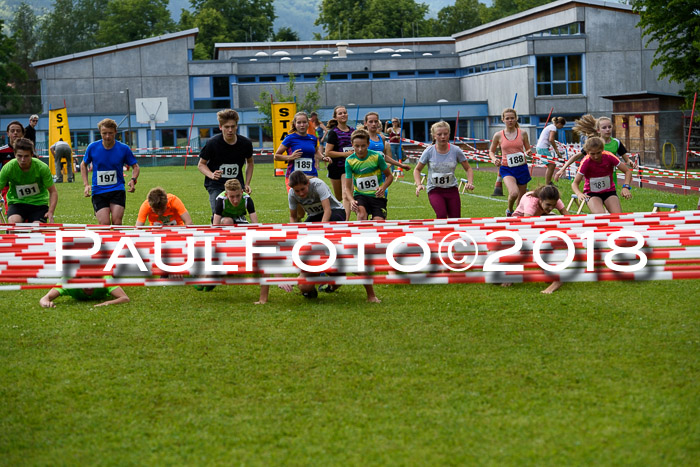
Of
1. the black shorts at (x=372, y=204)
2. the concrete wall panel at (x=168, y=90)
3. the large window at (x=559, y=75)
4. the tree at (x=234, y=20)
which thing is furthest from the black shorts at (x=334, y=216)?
the tree at (x=234, y=20)

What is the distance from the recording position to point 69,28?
115 meters

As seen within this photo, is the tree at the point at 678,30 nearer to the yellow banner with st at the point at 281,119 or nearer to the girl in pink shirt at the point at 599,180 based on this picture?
the yellow banner with st at the point at 281,119

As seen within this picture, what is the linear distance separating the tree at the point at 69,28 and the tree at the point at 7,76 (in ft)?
92.2

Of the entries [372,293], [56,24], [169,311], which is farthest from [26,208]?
[56,24]

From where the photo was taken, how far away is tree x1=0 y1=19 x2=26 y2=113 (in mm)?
75688

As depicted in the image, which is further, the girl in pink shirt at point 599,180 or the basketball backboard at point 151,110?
the basketball backboard at point 151,110

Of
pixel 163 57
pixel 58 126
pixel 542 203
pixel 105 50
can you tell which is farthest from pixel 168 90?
pixel 542 203

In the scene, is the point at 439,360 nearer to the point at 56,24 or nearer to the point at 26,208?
the point at 26,208

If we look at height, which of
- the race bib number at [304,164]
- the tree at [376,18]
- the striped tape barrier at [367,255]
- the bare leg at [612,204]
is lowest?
the striped tape barrier at [367,255]

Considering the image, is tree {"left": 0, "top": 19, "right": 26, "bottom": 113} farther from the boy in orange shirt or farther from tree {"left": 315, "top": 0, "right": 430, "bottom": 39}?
the boy in orange shirt

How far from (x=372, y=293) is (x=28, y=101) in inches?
3272

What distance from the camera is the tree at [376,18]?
92938mm

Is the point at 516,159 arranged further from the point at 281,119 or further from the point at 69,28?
the point at 69,28

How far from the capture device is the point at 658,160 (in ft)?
→ 110
